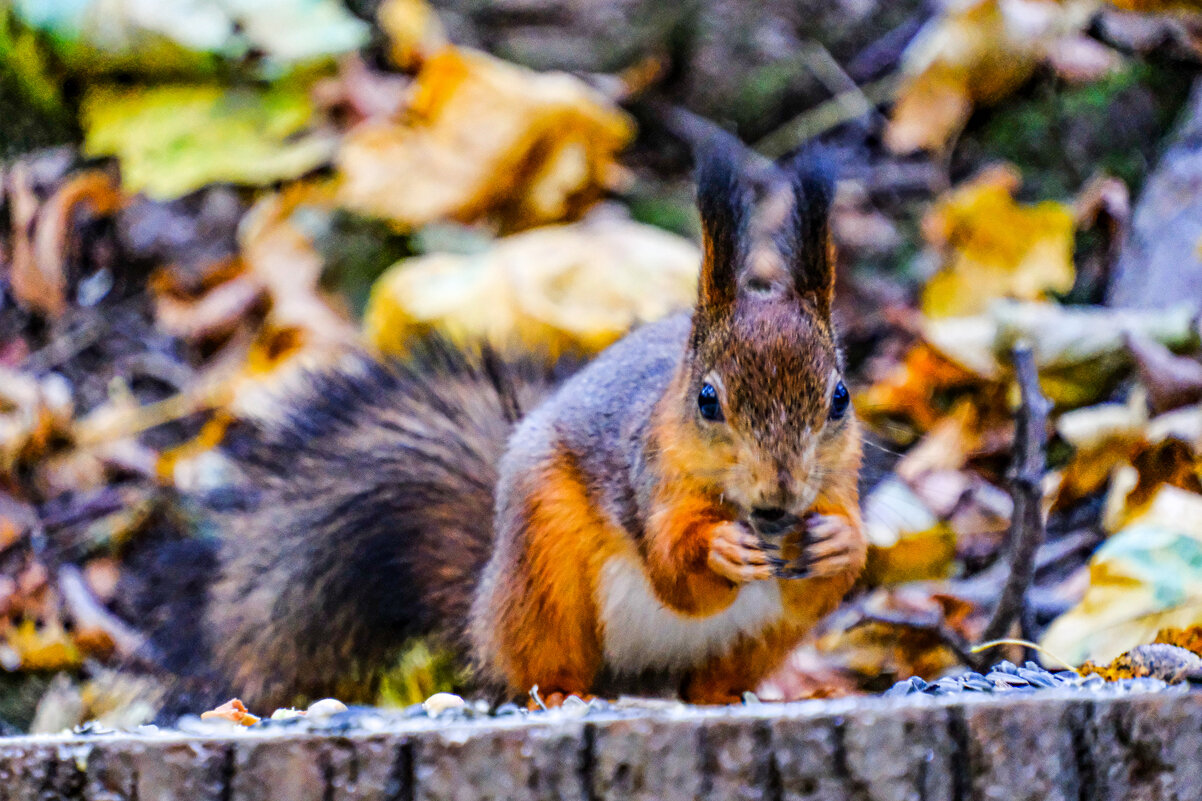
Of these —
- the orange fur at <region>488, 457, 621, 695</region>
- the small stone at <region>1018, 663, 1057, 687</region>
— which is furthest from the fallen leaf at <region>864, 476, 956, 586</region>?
the small stone at <region>1018, 663, 1057, 687</region>

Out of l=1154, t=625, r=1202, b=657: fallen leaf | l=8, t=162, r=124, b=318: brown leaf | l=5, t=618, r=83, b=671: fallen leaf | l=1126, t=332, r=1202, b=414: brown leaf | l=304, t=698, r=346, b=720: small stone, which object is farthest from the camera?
l=8, t=162, r=124, b=318: brown leaf

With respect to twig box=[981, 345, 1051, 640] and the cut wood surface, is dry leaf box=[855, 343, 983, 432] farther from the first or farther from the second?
the cut wood surface

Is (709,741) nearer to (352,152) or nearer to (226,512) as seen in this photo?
(226,512)

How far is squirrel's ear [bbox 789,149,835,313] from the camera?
1.09m

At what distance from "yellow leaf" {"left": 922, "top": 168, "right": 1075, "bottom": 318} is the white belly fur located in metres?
1.06

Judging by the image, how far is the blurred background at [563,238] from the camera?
163 cm

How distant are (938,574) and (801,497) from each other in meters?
0.70

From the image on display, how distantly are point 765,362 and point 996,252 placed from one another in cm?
118

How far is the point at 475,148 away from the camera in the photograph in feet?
7.67

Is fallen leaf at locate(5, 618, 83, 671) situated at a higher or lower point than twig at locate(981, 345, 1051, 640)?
lower

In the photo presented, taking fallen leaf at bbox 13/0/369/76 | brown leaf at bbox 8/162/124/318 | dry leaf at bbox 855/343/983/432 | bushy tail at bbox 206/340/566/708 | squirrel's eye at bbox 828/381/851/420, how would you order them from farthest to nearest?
1. fallen leaf at bbox 13/0/369/76
2. brown leaf at bbox 8/162/124/318
3. dry leaf at bbox 855/343/983/432
4. bushy tail at bbox 206/340/566/708
5. squirrel's eye at bbox 828/381/851/420

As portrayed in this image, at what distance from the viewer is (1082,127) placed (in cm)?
228

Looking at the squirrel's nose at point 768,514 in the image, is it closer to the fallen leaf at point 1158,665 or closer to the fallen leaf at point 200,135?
the fallen leaf at point 1158,665

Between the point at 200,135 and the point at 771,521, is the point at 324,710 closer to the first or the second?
the point at 771,521
